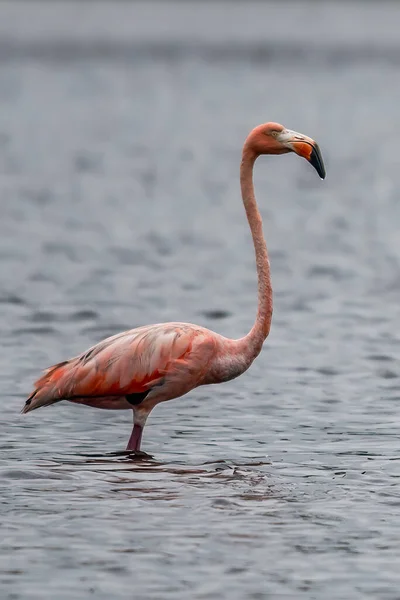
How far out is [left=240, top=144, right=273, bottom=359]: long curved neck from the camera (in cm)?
1042

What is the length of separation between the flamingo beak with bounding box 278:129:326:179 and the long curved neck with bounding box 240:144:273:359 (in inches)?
10.1

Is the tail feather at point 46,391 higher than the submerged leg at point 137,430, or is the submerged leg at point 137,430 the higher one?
the tail feather at point 46,391

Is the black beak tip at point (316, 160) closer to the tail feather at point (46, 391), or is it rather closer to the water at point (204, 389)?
the water at point (204, 389)

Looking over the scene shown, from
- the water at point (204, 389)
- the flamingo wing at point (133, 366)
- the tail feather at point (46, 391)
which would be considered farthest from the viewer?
the tail feather at point (46, 391)

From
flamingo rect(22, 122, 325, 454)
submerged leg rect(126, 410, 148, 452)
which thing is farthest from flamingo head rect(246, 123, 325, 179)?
submerged leg rect(126, 410, 148, 452)

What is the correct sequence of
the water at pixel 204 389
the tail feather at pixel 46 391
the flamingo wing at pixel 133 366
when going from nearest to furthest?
the water at pixel 204 389 → the flamingo wing at pixel 133 366 → the tail feather at pixel 46 391

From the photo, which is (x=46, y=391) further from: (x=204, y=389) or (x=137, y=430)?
(x=204, y=389)

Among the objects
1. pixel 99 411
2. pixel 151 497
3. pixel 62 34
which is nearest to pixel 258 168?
pixel 99 411

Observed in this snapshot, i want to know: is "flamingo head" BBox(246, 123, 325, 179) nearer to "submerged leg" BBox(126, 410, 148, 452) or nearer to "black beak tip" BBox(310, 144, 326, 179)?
"black beak tip" BBox(310, 144, 326, 179)

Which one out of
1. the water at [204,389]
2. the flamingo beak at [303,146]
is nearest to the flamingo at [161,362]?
the flamingo beak at [303,146]

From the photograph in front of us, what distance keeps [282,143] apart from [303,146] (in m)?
0.15

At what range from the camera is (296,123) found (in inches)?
1564

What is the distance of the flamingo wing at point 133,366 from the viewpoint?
33.4ft

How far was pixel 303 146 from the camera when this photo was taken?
1034 centimetres
